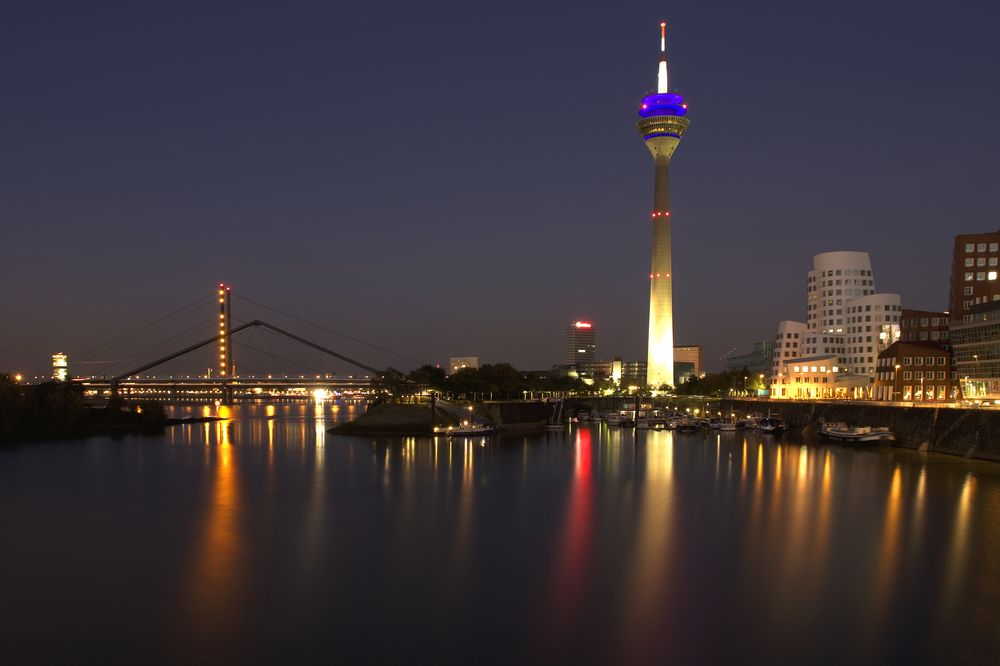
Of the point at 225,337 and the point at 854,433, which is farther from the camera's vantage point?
the point at 225,337

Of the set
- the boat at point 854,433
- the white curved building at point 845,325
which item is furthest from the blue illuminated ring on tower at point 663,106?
the boat at point 854,433

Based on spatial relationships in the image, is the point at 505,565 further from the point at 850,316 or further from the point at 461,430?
the point at 850,316

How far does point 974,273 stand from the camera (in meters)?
44.6

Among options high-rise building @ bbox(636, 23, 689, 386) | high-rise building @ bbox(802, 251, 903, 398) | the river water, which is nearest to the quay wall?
the river water

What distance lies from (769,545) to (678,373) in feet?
437

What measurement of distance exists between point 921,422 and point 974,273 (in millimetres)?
16015

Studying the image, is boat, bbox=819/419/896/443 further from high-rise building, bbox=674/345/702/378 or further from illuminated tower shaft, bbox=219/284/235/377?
high-rise building, bbox=674/345/702/378

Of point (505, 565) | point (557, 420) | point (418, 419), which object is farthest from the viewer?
point (557, 420)

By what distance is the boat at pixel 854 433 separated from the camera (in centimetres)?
3541

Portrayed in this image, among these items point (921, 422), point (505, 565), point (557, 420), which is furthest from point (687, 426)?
point (505, 565)

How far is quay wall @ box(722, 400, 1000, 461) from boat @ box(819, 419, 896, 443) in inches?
15.4

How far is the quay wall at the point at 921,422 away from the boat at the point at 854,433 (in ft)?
1.29

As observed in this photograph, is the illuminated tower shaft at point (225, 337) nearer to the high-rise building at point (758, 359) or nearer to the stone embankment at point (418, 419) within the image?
the stone embankment at point (418, 419)

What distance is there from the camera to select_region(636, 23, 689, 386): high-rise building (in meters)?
83.1
